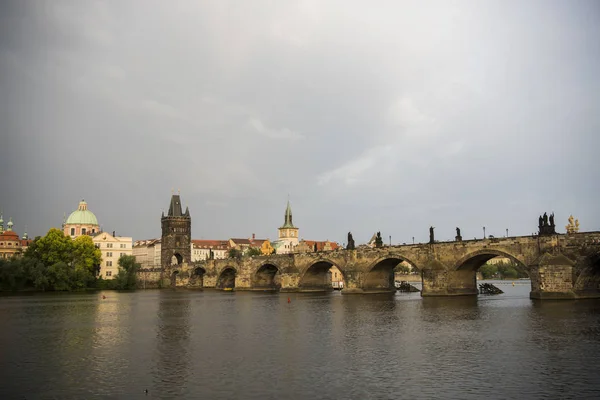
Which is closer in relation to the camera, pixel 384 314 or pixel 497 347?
→ pixel 497 347

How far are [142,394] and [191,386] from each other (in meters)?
1.66

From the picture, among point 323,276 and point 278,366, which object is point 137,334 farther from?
point 323,276

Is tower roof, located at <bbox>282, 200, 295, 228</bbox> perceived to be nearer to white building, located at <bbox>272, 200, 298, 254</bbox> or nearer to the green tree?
white building, located at <bbox>272, 200, 298, 254</bbox>

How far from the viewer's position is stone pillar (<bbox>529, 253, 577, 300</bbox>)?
4262 centimetres

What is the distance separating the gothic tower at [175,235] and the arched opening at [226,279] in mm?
20920

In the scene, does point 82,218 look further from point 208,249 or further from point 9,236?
point 208,249

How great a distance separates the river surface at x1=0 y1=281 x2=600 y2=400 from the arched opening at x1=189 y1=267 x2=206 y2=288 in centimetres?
7682

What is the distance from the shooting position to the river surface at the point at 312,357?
1664 cm

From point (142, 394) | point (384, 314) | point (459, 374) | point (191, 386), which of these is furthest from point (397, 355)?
point (384, 314)

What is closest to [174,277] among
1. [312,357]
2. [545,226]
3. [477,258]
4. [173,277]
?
[173,277]

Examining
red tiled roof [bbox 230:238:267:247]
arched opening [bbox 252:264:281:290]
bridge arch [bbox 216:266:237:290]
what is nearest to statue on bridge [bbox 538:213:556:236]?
arched opening [bbox 252:264:281:290]

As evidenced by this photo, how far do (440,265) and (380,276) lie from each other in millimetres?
15349

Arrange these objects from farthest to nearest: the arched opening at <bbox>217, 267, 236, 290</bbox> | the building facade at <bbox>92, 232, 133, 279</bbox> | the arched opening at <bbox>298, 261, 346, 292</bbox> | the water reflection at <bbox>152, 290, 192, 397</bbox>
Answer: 1. the building facade at <bbox>92, 232, 133, 279</bbox>
2. the arched opening at <bbox>217, 267, 236, 290</bbox>
3. the arched opening at <bbox>298, 261, 346, 292</bbox>
4. the water reflection at <bbox>152, 290, 192, 397</bbox>

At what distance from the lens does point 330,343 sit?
26141 mm
